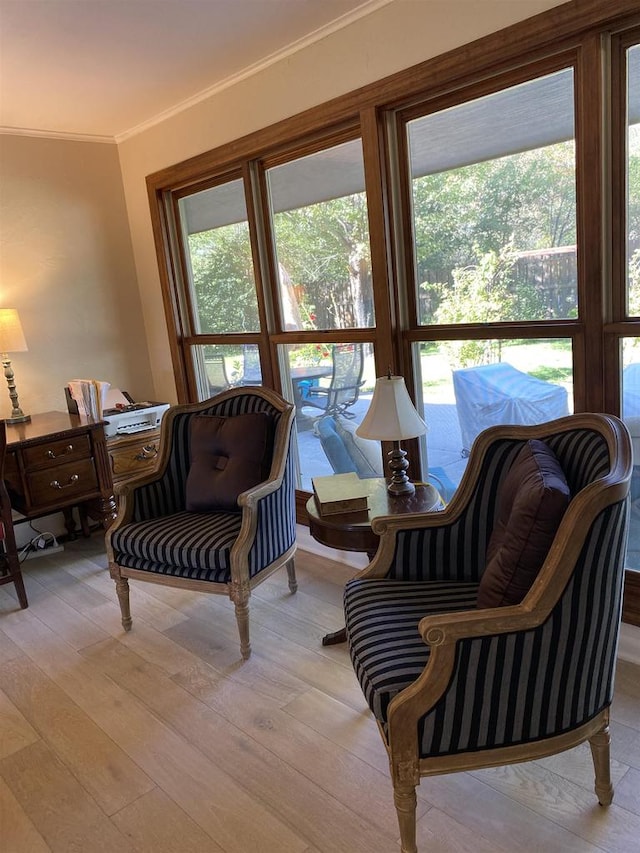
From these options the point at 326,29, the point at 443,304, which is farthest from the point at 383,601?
the point at 326,29

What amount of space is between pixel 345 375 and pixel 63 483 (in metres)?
1.59

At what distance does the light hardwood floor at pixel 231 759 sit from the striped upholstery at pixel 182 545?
33cm

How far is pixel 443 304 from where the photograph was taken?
2715mm

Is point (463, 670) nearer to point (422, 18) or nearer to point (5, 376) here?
point (422, 18)

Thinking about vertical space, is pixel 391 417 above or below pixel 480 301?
below

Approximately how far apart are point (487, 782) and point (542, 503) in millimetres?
878

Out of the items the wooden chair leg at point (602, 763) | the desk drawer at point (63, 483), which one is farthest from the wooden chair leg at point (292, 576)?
the wooden chair leg at point (602, 763)

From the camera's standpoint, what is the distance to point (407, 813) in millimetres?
1454

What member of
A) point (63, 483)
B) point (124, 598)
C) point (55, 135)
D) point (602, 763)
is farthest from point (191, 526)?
point (55, 135)

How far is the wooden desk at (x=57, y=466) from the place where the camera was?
3125mm

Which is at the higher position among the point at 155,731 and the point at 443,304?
the point at 443,304

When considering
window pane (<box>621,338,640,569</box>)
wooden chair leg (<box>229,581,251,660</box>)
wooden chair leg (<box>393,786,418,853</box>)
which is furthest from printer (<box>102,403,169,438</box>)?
wooden chair leg (<box>393,786,418,853</box>)

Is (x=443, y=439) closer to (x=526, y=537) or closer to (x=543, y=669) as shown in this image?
(x=526, y=537)

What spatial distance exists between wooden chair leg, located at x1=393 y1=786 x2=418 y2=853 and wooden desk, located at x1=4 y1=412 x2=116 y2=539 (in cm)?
241
